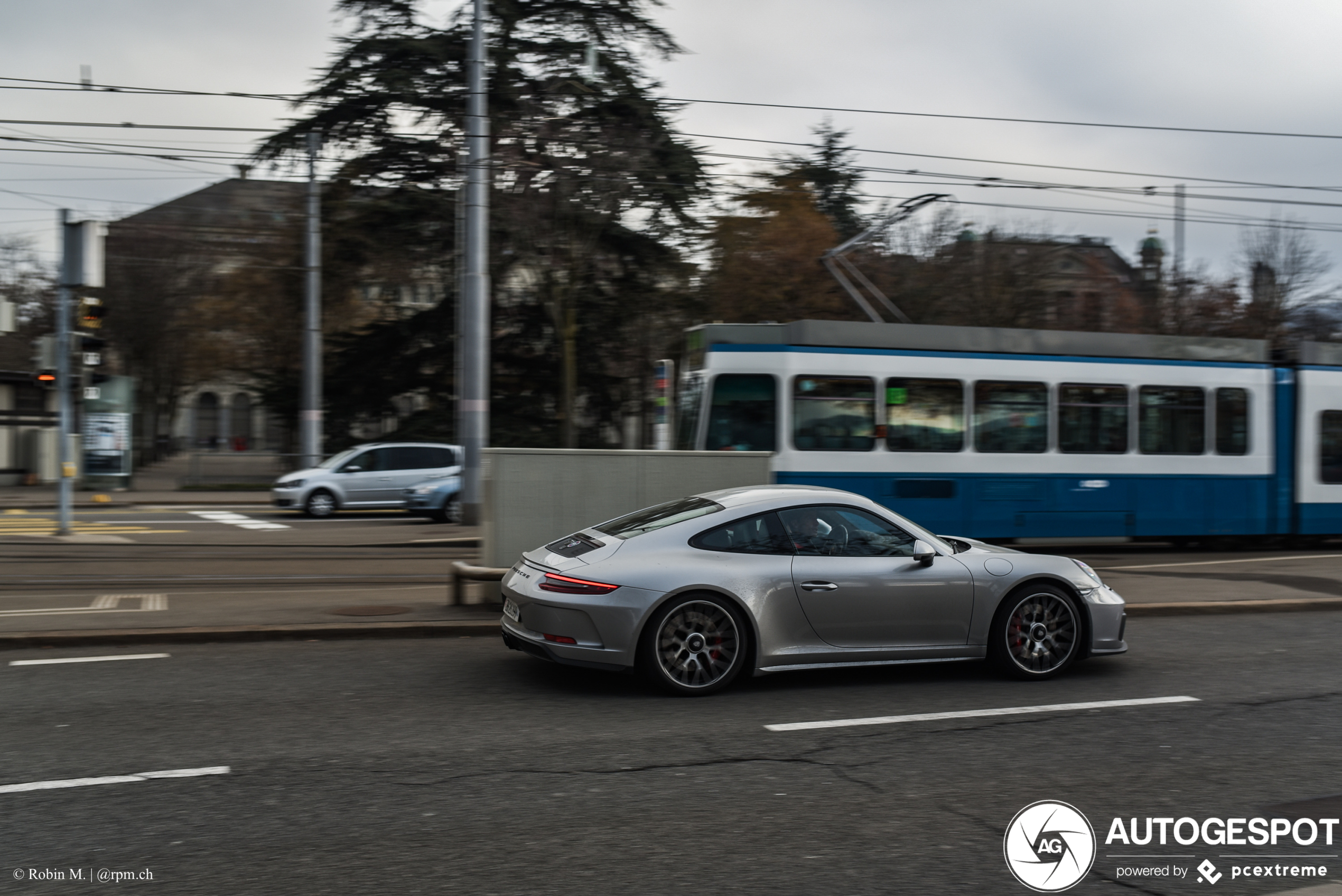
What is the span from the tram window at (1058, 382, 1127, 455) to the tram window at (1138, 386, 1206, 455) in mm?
324

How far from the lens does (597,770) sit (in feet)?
17.7

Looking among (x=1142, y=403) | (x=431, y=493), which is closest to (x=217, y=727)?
(x=1142, y=403)

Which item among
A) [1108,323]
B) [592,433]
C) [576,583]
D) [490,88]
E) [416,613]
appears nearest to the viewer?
[576,583]

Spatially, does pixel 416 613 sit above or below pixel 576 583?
below

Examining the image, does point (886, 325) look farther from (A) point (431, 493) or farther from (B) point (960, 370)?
(A) point (431, 493)

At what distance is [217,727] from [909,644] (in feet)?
13.2

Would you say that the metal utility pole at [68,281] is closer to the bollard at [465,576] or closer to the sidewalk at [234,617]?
the sidewalk at [234,617]

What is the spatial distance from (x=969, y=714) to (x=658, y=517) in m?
2.25

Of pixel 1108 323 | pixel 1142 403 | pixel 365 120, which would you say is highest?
pixel 365 120

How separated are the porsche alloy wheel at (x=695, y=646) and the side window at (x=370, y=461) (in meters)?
17.8

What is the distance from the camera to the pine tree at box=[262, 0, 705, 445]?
29.6 metres

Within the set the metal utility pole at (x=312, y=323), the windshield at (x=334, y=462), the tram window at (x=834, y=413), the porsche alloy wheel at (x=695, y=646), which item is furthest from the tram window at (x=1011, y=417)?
the metal utility pole at (x=312, y=323)

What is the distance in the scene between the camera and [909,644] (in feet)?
24.1

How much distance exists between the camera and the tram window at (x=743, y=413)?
1546cm
